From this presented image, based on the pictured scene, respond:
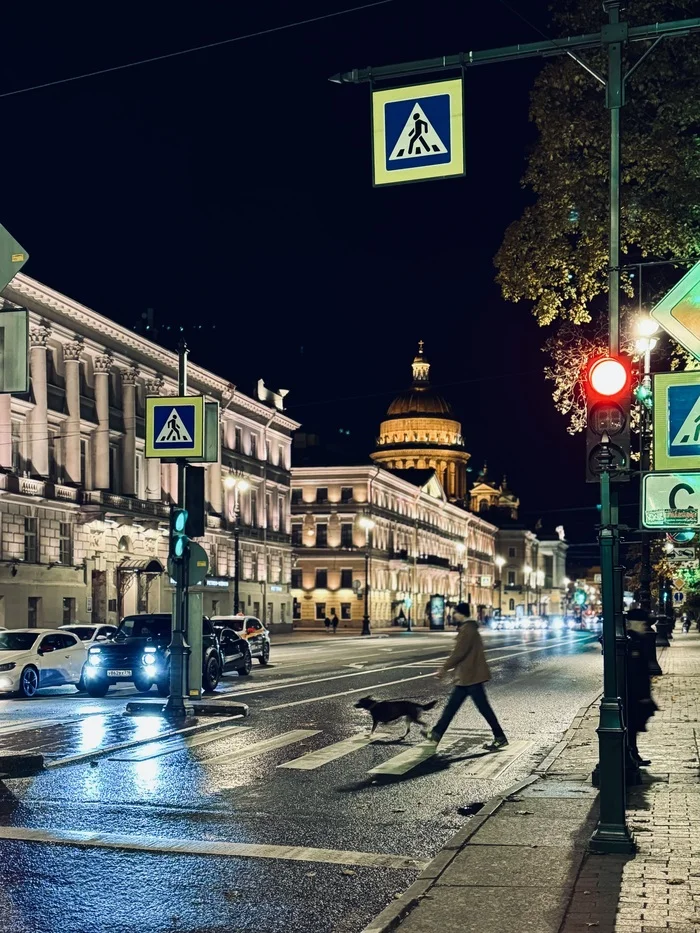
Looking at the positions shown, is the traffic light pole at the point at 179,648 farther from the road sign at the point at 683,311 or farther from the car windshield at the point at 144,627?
the road sign at the point at 683,311

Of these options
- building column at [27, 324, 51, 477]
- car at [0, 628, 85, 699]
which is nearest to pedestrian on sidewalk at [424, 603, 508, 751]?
car at [0, 628, 85, 699]

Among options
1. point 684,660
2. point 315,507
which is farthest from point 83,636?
point 315,507

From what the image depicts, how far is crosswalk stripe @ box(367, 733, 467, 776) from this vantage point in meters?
13.3

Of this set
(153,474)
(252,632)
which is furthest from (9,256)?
(153,474)

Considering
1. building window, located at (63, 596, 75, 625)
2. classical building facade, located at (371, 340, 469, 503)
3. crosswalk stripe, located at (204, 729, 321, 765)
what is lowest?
building window, located at (63, 596, 75, 625)

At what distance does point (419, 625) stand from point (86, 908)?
120 m

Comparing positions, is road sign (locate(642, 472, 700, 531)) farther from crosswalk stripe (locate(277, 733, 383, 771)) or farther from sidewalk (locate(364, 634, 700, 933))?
crosswalk stripe (locate(277, 733, 383, 771))

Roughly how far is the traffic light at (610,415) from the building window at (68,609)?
4795cm

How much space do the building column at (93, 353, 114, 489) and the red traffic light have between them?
51.5m

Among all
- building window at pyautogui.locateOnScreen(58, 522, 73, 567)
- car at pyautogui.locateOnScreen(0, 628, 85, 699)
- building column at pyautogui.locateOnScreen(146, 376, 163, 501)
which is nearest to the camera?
car at pyautogui.locateOnScreen(0, 628, 85, 699)

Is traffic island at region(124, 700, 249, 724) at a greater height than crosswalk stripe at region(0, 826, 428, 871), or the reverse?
crosswalk stripe at region(0, 826, 428, 871)

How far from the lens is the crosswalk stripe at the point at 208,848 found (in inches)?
338

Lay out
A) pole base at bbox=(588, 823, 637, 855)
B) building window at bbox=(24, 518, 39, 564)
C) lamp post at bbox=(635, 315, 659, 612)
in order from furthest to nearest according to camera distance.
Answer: building window at bbox=(24, 518, 39, 564) → lamp post at bbox=(635, 315, 659, 612) → pole base at bbox=(588, 823, 637, 855)

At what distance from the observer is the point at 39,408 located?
53250 millimetres
